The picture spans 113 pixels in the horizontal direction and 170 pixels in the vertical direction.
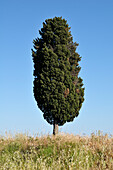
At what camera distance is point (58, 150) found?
9984mm

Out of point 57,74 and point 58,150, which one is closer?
point 58,150

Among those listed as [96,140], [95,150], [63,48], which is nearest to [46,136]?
[96,140]

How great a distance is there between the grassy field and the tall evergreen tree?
4.32 metres

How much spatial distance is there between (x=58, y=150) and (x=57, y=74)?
28.5 ft

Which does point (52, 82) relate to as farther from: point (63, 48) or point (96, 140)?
point (96, 140)

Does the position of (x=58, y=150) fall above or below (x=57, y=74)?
below

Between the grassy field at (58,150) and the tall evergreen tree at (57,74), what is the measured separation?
4.32 meters

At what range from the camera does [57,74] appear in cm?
1795

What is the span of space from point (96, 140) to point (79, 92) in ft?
25.1

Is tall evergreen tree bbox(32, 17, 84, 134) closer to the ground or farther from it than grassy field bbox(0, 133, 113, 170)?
farther from it

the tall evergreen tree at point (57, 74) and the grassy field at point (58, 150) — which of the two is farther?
the tall evergreen tree at point (57, 74)

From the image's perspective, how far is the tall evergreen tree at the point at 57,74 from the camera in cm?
1747

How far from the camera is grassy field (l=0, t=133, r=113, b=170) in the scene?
862 cm

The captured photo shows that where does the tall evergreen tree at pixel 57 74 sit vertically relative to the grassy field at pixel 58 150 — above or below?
above
